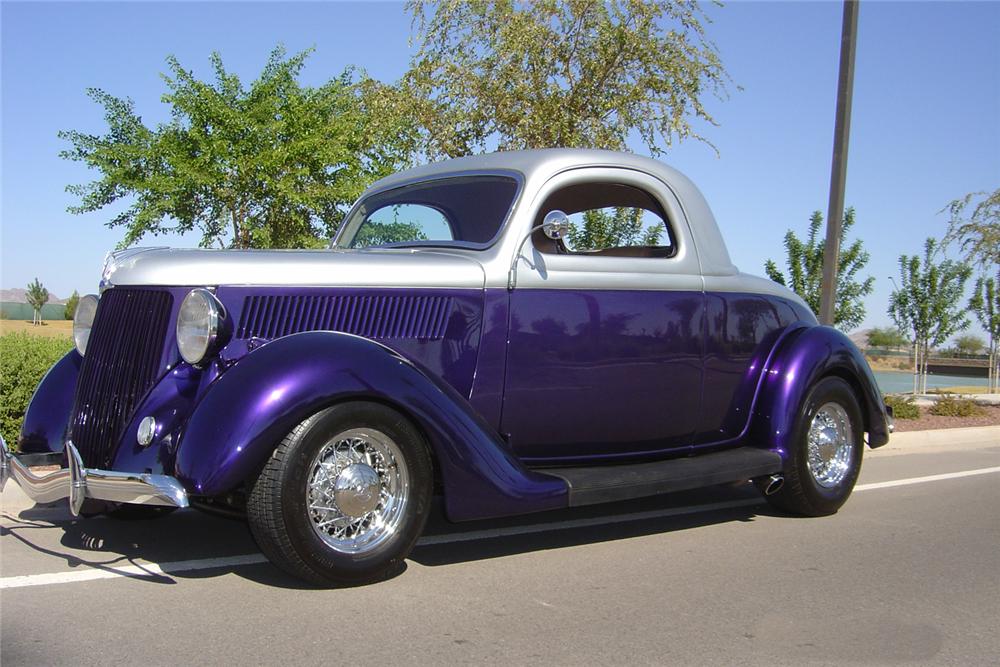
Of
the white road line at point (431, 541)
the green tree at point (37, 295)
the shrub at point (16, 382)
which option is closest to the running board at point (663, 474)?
the white road line at point (431, 541)

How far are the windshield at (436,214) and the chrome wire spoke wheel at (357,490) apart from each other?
52.1 inches

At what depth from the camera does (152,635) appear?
328 cm

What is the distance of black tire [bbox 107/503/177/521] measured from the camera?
471 cm

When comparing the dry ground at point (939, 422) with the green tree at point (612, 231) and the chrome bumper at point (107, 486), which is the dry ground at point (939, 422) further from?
the chrome bumper at point (107, 486)

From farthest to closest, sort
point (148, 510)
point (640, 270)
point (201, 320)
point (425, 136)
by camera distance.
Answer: point (425, 136), point (640, 270), point (148, 510), point (201, 320)

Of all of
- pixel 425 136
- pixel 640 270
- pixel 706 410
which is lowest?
pixel 706 410

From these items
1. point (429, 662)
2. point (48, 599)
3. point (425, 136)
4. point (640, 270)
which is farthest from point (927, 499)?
point (425, 136)

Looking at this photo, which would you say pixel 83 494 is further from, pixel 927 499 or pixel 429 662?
pixel 927 499

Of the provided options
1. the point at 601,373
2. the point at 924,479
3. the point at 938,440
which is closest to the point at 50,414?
the point at 601,373

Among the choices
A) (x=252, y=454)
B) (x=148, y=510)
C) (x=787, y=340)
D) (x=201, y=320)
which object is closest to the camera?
Result: (x=252, y=454)

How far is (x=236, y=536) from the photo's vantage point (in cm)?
481

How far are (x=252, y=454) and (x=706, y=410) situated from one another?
2.79 m

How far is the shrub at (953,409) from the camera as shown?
1305 centimetres

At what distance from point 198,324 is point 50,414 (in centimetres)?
144
